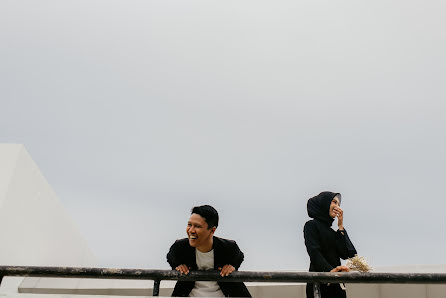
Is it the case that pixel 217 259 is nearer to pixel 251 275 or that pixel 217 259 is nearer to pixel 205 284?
pixel 205 284

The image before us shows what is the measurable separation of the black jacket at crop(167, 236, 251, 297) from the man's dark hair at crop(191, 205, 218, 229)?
15 cm

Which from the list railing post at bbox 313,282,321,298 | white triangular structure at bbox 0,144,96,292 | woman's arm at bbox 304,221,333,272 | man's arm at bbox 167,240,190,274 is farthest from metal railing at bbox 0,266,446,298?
white triangular structure at bbox 0,144,96,292

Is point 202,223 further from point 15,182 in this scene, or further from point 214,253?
point 15,182

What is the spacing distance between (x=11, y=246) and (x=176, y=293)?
11.8 feet

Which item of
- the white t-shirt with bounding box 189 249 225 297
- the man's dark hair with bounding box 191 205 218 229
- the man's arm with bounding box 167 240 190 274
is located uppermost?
the man's dark hair with bounding box 191 205 218 229

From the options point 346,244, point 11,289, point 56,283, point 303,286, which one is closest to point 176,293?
point 346,244

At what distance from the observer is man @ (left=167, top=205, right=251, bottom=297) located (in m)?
2.92

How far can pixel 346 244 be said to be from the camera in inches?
145

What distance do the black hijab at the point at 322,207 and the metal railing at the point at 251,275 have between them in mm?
1679

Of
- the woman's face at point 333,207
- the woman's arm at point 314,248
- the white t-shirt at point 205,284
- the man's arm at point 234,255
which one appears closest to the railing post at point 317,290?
the man's arm at point 234,255

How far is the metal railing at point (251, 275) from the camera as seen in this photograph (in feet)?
7.04

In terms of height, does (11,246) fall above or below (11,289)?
above

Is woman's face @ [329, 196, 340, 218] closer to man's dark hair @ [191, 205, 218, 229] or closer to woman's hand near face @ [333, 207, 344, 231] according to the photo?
woman's hand near face @ [333, 207, 344, 231]

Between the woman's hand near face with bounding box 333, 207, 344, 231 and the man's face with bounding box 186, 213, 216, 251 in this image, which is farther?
the woman's hand near face with bounding box 333, 207, 344, 231
